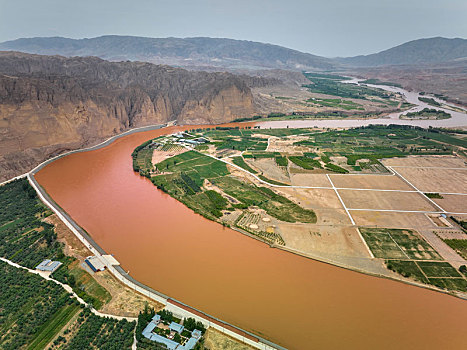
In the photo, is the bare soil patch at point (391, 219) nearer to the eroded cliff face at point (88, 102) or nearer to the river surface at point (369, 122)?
the eroded cliff face at point (88, 102)

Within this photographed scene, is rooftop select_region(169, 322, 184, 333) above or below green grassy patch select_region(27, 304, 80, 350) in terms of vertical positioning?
above

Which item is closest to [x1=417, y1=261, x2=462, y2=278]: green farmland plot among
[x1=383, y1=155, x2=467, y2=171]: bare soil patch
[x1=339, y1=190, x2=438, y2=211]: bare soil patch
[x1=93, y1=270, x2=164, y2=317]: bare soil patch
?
[x1=339, y1=190, x2=438, y2=211]: bare soil patch

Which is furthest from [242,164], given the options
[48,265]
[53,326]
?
[53,326]

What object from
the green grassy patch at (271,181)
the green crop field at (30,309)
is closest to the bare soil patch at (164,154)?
the green grassy patch at (271,181)

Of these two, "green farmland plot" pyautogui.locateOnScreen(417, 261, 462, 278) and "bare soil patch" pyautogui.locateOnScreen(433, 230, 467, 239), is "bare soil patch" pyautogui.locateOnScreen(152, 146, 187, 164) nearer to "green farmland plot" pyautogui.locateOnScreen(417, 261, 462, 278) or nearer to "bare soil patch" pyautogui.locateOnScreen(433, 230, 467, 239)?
"green farmland plot" pyautogui.locateOnScreen(417, 261, 462, 278)

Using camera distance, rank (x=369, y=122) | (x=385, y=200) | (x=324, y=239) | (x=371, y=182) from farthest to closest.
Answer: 1. (x=369, y=122)
2. (x=371, y=182)
3. (x=385, y=200)
4. (x=324, y=239)

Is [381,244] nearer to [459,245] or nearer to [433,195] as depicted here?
[459,245]
